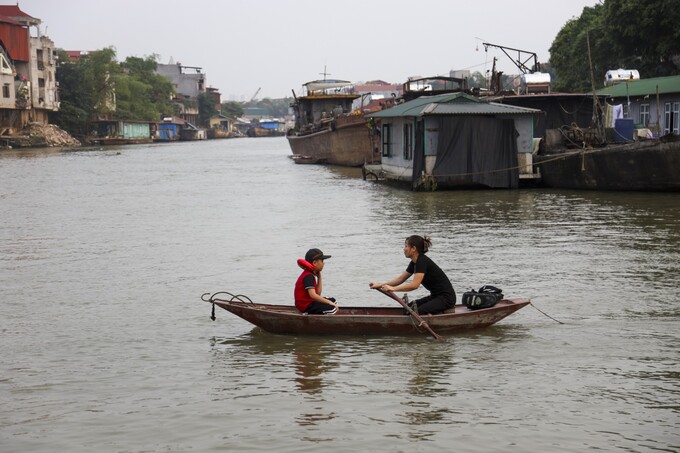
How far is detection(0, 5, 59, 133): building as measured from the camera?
81375 mm

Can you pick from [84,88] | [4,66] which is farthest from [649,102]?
[84,88]

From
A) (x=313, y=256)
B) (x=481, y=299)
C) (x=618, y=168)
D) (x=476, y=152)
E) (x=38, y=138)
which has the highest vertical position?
(x=38, y=138)

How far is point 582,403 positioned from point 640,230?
12.5 meters

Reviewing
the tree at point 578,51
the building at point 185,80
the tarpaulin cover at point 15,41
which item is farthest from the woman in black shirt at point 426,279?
the building at point 185,80

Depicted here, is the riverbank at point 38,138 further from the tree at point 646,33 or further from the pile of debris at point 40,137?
the tree at point 646,33

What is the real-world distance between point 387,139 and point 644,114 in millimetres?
10794

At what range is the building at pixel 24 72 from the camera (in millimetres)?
81375

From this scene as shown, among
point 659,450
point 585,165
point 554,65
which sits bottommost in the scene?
point 659,450

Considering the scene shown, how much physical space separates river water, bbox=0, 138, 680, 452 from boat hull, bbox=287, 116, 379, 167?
21.2m

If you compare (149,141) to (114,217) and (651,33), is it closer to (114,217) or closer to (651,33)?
(651,33)

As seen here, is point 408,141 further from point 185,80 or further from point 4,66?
point 185,80

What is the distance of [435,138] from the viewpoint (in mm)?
29125

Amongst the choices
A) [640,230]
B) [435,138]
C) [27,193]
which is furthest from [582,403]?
[27,193]

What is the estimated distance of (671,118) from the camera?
34.9m
